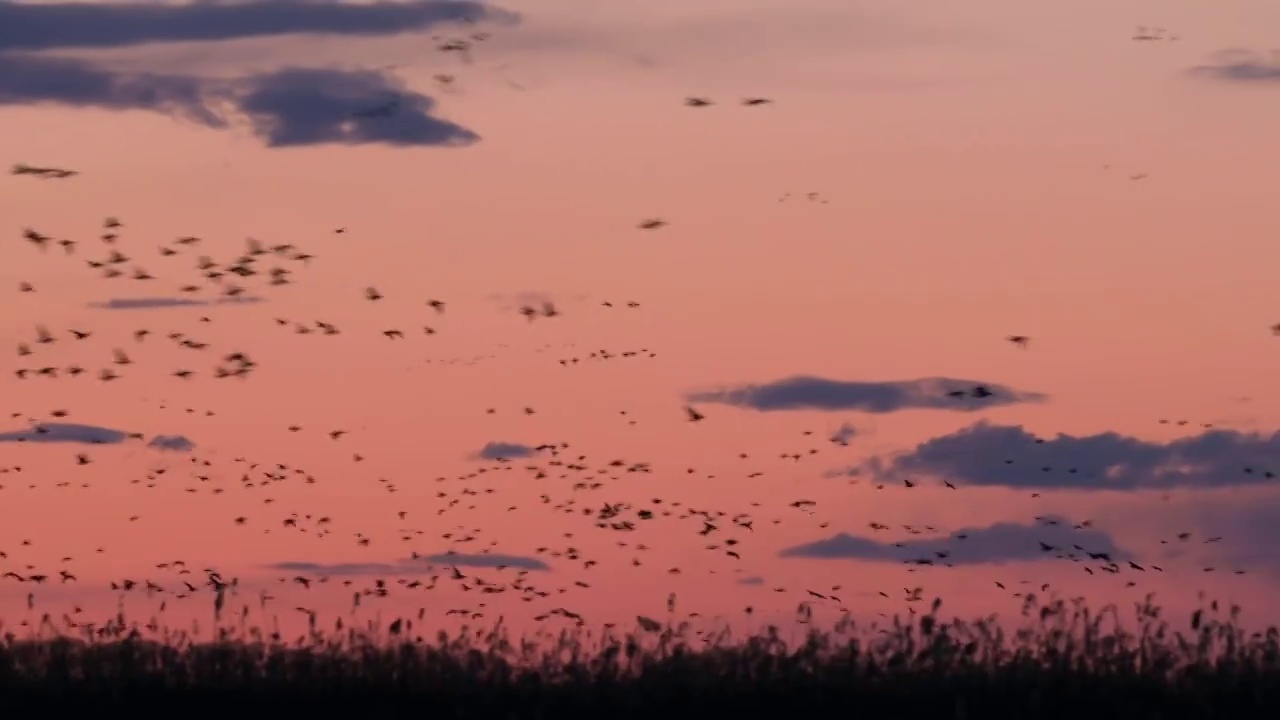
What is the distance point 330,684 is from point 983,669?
6.82 m

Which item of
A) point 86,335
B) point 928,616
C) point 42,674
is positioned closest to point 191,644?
point 42,674

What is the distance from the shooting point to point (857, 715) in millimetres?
23203

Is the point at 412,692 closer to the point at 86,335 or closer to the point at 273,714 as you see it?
the point at 273,714

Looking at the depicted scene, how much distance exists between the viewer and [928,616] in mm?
25078

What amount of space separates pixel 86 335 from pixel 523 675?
5935 millimetres

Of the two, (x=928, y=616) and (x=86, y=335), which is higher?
(x=86, y=335)

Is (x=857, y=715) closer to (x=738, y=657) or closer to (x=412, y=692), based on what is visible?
(x=738, y=657)

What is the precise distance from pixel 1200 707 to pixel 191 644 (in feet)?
35.0

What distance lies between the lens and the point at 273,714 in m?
23.5

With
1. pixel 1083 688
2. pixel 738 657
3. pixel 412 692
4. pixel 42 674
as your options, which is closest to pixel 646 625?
pixel 738 657

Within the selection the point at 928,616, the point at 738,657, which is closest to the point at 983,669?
the point at 928,616

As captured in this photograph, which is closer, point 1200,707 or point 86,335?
point 1200,707

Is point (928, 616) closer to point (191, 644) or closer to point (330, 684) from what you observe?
point (330, 684)

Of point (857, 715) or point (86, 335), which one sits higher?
point (86, 335)
